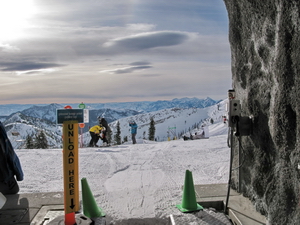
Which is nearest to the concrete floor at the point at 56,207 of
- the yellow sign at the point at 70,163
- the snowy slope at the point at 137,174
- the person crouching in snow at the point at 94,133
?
the snowy slope at the point at 137,174

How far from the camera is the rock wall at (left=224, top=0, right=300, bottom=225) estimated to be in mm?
3686

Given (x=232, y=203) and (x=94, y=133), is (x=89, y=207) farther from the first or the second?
(x=94, y=133)

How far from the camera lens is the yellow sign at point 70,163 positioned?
429 cm

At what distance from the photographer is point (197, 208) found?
204 inches

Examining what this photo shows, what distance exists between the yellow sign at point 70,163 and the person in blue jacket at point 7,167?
200 centimetres

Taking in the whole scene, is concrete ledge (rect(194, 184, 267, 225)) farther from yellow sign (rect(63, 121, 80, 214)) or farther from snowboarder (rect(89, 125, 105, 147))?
snowboarder (rect(89, 125, 105, 147))

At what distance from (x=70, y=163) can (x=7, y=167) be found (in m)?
2.15

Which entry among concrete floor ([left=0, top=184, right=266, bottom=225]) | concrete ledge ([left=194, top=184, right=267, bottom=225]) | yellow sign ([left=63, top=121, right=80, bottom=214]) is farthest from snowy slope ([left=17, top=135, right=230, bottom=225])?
yellow sign ([left=63, top=121, right=80, bottom=214])

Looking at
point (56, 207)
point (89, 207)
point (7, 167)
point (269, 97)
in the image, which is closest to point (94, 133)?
point (7, 167)

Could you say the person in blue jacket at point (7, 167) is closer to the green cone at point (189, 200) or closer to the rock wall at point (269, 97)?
the green cone at point (189, 200)

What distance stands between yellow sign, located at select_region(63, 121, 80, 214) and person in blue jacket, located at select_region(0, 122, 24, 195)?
2.00 meters

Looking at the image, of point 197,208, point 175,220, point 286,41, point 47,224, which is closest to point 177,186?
point 197,208

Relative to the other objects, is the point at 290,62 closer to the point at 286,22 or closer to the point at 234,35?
the point at 286,22

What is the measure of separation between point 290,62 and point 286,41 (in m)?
0.28
